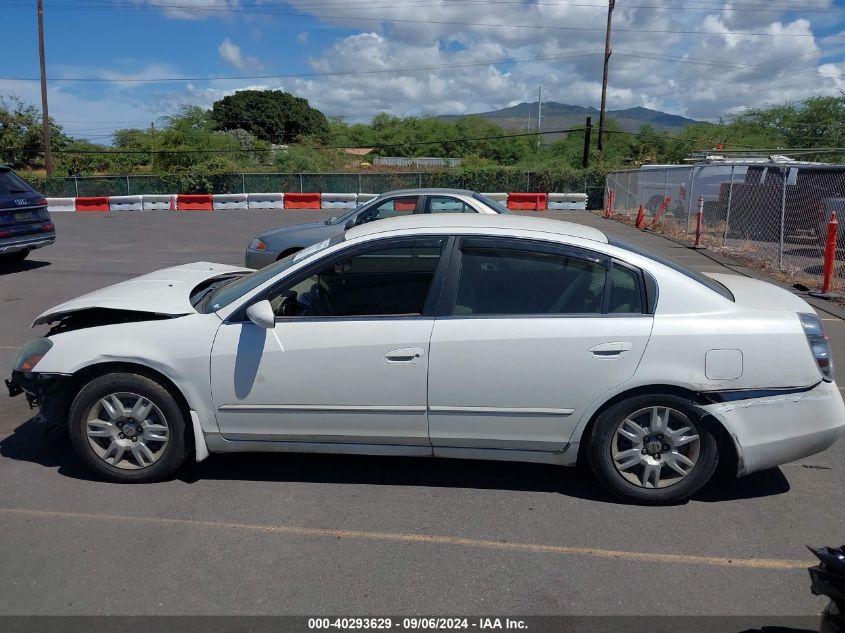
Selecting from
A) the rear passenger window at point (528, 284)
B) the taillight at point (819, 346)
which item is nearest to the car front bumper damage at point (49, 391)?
the rear passenger window at point (528, 284)

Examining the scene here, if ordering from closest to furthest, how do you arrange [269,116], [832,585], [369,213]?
[832,585] < [369,213] < [269,116]

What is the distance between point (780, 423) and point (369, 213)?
7.70 m

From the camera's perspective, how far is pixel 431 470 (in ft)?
14.8

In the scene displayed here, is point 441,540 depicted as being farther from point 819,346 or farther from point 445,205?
point 445,205

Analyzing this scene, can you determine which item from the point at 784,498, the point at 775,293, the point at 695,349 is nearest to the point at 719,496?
the point at 784,498

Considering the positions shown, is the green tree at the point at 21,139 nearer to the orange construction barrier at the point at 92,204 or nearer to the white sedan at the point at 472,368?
the orange construction barrier at the point at 92,204

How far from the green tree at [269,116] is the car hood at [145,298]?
273 ft

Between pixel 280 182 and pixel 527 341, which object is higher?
pixel 280 182

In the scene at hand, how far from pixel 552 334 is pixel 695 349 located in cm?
78

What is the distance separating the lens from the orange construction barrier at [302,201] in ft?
106

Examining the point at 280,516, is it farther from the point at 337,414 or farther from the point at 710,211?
the point at 710,211

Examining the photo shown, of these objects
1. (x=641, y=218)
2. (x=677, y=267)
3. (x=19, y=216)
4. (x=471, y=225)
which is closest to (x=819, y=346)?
(x=677, y=267)

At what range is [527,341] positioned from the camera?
387cm

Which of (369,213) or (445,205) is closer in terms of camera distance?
(445,205)
